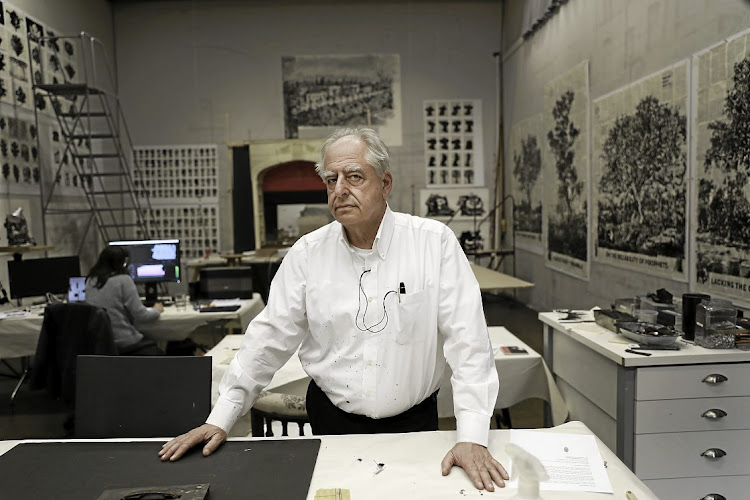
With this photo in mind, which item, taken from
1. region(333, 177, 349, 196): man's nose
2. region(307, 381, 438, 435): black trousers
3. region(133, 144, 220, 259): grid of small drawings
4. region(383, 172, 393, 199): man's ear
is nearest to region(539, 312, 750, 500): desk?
region(307, 381, 438, 435): black trousers

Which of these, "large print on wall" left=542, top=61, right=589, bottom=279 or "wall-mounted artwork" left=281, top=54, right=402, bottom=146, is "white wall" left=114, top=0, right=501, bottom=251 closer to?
"wall-mounted artwork" left=281, top=54, right=402, bottom=146

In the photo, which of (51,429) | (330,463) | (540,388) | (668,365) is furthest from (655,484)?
(51,429)

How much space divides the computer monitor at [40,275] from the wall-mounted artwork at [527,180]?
17.1 ft

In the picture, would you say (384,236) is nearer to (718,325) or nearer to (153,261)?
(718,325)

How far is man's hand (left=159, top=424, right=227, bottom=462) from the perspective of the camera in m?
1.52

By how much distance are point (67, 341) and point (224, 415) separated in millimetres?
2504

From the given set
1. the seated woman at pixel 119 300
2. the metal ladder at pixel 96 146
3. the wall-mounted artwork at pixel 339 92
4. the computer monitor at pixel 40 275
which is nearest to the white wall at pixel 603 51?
the wall-mounted artwork at pixel 339 92

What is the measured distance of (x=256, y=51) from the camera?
8.89 m

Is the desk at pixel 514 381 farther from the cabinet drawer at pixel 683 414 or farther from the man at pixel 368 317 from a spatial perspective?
the man at pixel 368 317

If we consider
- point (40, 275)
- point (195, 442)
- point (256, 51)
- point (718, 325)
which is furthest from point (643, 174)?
point (256, 51)

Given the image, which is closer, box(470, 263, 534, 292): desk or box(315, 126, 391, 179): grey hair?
box(315, 126, 391, 179): grey hair

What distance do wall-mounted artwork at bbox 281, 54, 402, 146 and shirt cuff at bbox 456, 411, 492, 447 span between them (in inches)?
304

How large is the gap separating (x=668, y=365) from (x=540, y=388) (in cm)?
75

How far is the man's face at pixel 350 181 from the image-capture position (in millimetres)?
1691
